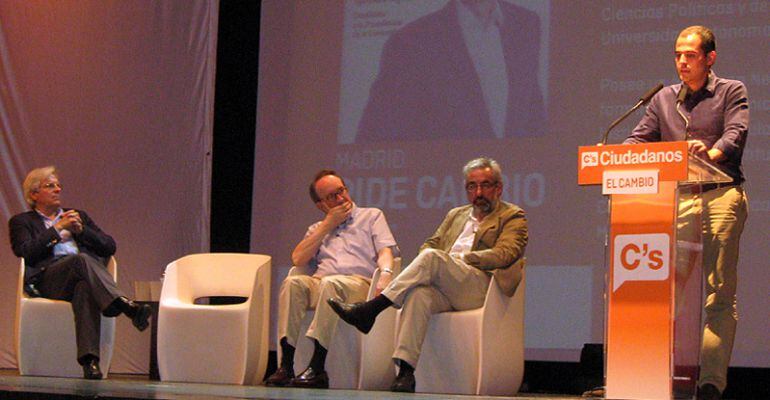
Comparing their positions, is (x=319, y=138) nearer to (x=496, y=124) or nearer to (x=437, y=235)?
(x=496, y=124)

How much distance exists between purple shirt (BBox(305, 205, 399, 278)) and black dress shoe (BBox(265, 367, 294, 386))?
0.51 metres

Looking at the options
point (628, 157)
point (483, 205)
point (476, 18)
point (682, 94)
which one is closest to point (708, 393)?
point (628, 157)

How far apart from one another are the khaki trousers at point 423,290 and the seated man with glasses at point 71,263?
1269 millimetres

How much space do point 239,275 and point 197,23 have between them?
6.50ft

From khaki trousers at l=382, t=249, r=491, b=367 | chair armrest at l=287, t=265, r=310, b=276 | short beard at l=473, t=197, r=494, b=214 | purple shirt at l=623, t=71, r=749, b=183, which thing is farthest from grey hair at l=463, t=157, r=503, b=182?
chair armrest at l=287, t=265, r=310, b=276

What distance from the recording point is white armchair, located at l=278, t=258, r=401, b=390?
4.51 metres

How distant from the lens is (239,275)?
501 cm

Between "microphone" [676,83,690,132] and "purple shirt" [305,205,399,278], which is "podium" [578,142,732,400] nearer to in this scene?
"microphone" [676,83,690,132]

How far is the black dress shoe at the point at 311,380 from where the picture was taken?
4430 mm

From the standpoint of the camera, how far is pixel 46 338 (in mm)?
4977

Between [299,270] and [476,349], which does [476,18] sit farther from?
[476,349]

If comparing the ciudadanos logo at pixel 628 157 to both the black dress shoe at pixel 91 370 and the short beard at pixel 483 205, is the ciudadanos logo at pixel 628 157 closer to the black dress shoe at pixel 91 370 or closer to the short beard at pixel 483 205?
the short beard at pixel 483 205

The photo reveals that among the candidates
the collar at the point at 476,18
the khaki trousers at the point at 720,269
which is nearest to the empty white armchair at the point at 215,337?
the collar at the point at 476,18

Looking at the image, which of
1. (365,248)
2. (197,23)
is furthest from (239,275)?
(197,23)
